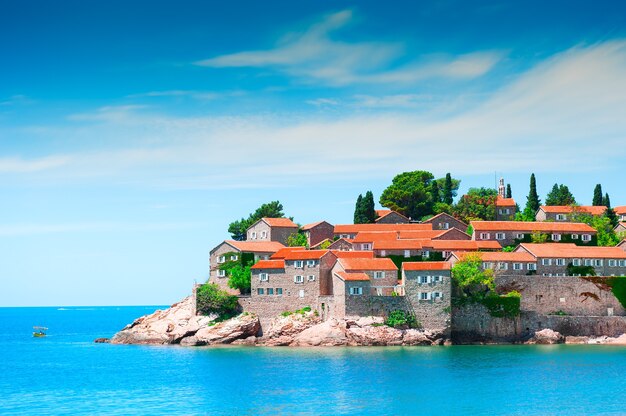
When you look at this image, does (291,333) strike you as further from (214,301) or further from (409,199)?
(409,199)

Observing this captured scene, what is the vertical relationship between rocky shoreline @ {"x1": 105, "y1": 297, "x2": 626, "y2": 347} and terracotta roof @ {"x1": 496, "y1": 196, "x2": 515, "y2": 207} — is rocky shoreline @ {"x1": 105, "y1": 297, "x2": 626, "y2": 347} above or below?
below

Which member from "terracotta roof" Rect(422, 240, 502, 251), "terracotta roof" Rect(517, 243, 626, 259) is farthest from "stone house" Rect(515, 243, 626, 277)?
"terracotta roof" Rect(422, 240, 502, 251)

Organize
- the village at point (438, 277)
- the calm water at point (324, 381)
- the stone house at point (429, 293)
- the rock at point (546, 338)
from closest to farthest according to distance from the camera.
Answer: the calm water at point (324, 381), the stone house at point (429, 293), the village at point (438, 277), the rock at point (546, 338)

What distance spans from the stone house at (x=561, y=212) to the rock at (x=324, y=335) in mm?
45330

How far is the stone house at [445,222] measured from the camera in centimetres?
11138

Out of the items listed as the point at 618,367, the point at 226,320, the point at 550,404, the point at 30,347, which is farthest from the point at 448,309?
the point at 30,347

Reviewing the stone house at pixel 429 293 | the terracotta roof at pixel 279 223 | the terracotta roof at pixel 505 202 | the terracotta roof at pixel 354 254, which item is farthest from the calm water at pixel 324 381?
the terracotta roof at pixel 505 202

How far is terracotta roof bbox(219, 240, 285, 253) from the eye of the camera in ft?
323

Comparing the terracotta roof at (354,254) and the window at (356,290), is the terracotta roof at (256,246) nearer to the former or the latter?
the terracotta roof at (354,254)

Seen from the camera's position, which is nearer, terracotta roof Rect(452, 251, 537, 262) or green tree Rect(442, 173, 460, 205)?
terracotta roof Rect(452, 251, 537, 262)

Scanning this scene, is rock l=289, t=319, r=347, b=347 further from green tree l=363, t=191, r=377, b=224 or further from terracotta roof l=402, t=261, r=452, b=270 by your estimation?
green tree l=363, t=191, r=377, b=224

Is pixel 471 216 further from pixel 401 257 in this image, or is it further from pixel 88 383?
pixel 88 383

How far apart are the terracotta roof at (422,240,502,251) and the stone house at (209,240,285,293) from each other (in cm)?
1896

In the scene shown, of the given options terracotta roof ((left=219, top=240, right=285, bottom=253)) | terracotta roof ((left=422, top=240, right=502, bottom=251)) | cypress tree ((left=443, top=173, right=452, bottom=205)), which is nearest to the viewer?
terracotta roof ((left=422, top=240, right=502, bottom=251))
